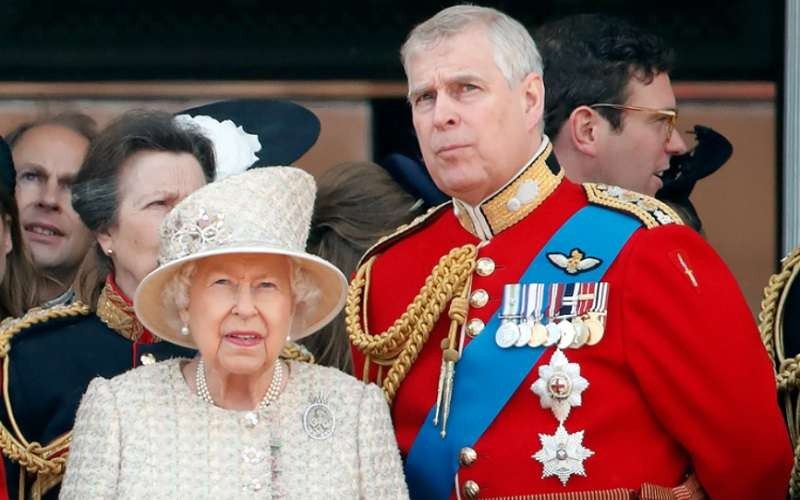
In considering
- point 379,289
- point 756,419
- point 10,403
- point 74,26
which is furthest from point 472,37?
point 74,26

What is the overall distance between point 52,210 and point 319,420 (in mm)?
1784

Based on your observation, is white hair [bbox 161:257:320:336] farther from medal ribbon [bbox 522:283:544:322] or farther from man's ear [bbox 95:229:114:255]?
man's ear [bbox 95:229:114:255]

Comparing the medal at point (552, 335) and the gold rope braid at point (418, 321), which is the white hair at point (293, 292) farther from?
the medal at point (552, 335)

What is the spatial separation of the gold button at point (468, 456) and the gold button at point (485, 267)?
0.34m

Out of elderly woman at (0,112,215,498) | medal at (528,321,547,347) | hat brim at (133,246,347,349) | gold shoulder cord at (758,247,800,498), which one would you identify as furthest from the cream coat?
gold shoulder cord at (758,247,800,498)

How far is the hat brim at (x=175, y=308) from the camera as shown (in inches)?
166

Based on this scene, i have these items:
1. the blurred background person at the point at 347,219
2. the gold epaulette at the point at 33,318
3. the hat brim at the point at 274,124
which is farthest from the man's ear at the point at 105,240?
A: the blurred background person at the point at 347,219

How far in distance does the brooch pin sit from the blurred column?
6.90 feet

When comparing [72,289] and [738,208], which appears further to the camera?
[738,208]

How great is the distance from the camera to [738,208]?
639 cm

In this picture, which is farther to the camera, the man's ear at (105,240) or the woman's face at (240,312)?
the man's ear at (105,240)

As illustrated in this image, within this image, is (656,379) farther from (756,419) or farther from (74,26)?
(74,26)

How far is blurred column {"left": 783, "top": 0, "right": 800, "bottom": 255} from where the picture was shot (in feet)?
19.7

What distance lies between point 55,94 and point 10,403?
1.69 meters
